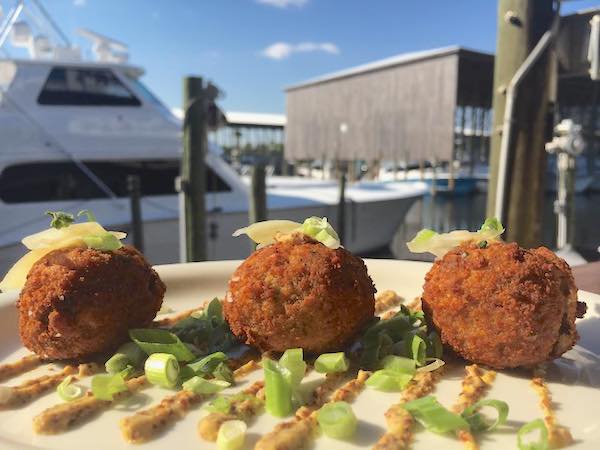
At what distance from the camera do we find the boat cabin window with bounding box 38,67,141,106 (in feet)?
30.0

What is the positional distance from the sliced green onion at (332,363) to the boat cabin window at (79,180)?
785 centimetres

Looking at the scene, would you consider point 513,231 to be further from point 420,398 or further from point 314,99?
point 314,99

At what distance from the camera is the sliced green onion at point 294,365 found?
1.55m

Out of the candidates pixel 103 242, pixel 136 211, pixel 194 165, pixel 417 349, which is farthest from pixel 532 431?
pixel 136 211

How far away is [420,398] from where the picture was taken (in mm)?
1473

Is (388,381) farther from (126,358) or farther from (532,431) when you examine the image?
(126,358)

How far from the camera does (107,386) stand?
4.88ft

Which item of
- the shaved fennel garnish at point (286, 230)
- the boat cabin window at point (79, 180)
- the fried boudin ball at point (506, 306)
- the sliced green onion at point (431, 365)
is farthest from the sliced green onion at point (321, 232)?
the boat cabin window at point (79, 180)

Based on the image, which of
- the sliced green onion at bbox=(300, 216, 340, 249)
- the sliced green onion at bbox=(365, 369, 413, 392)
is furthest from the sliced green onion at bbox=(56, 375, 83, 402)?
the sliced green onion at bbox=(300, 216, 340, 249)

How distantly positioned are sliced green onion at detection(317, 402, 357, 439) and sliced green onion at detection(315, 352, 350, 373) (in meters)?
0.28

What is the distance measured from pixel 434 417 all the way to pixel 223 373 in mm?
641

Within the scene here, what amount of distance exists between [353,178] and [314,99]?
17.8ft

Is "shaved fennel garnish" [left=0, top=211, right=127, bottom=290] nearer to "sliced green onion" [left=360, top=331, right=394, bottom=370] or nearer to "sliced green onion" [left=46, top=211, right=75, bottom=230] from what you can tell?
"sliced green onion" [left=46, top=211, right=75, bottom=230]

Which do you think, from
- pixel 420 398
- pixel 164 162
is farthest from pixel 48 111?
pixel 420 398
